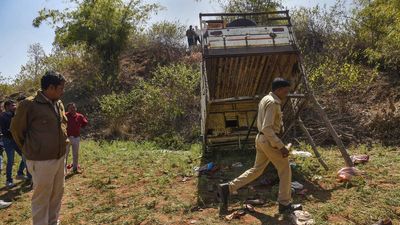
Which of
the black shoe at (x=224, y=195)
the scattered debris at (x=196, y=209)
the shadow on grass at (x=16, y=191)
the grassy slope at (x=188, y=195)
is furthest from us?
the shadow on grass at (x=16, y=191)

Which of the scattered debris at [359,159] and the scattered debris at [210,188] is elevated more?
the scattered debris at [359,159]

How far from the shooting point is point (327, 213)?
5094 millimetres

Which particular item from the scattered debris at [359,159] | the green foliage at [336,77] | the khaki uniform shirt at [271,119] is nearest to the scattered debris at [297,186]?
the khaki uniform shirt at [271,119]

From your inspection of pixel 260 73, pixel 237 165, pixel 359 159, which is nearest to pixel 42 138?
pixel 237 165

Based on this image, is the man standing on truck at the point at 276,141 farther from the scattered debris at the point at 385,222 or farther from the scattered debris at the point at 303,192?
the scattered debris at the point at 385,222

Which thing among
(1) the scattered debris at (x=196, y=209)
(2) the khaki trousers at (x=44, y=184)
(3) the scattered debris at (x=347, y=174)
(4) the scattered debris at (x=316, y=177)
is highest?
(2) the khaki trousers at (x=44, y=184)

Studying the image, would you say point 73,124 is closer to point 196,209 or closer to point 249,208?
point 196,209

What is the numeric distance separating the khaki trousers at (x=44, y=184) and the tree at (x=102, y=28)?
13644 mm

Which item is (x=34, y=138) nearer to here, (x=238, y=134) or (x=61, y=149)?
(x=61, y=149)

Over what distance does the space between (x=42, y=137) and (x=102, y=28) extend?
1471 centimetres

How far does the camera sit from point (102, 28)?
18.2 meters

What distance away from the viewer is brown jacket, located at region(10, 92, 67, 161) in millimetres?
4277

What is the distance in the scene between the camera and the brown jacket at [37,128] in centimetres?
428

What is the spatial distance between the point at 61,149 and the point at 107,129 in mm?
10716
